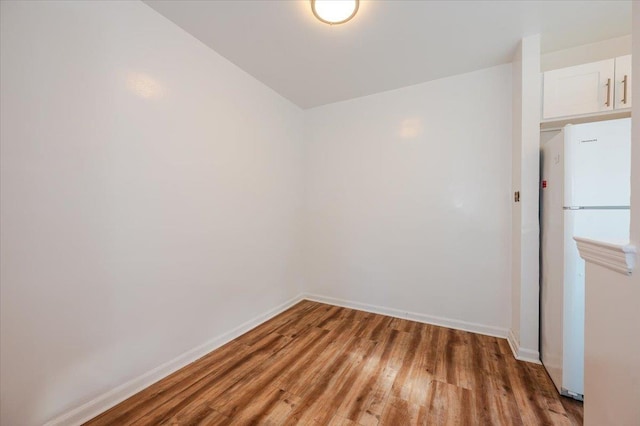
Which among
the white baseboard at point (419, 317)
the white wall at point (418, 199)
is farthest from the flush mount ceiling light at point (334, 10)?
the white baseboard at point (419, 317)

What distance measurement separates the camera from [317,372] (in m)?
1.83

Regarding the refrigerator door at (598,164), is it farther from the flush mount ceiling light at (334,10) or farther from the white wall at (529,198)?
the flush mount ceiling light at (334,10)

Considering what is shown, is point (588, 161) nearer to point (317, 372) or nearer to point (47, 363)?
point (317, 372)

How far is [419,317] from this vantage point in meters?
2.67

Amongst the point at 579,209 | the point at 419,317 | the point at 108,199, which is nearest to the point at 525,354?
the point at 419,317

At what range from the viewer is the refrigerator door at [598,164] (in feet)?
4.73

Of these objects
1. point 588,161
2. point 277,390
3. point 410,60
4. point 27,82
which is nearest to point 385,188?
point 410,60

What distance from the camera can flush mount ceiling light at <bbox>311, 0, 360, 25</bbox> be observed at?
157 cm

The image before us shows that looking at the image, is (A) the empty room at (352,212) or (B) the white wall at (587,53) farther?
(B) the white wall at (587,53)

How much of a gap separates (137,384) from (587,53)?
4.32 metres

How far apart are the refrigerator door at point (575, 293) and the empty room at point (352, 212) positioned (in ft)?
0.04

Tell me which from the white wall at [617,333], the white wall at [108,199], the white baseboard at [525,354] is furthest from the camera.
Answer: the white baseboard at [525,354]

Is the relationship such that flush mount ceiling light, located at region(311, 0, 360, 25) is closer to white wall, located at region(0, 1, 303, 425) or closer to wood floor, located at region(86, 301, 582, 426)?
white wall, located at region(0, 1, 303, 425)

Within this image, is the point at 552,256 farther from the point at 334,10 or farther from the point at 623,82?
the point at 334,10
